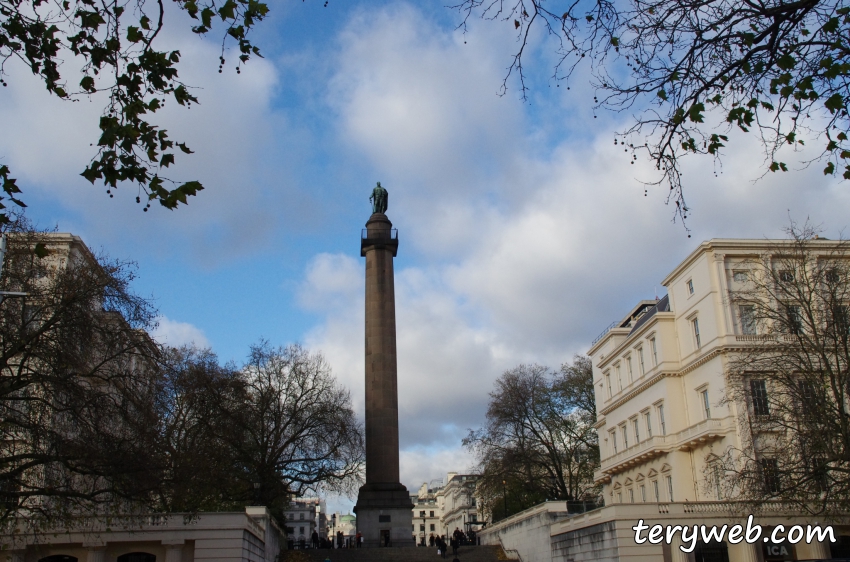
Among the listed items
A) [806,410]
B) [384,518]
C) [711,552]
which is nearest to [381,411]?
[384,518]

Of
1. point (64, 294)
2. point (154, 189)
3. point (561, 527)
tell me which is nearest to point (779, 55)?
point (154, 189)

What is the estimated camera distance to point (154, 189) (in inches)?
387

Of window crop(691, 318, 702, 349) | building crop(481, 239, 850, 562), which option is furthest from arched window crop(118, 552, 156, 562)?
window crop(691, 318, 702, 349)

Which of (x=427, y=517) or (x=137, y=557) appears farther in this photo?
(x=427, y=517)

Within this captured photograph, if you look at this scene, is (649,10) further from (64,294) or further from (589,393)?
(589,393)

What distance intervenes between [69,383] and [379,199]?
42.6 m

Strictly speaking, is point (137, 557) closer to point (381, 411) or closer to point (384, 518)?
point (384, 518)

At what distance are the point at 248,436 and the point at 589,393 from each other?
105 feet

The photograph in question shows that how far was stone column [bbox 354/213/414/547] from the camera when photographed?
161 ft

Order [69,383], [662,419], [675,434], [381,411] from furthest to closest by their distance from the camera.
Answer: [381,411] < [662,419] < [675,434] < [69,383]

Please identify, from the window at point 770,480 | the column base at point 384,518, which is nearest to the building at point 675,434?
the window at point 770,480

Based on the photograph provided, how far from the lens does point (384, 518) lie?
161 feet

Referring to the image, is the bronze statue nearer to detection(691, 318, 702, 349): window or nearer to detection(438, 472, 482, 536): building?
detection(691, 318, 702, 349): window

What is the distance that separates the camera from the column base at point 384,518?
4878cm
